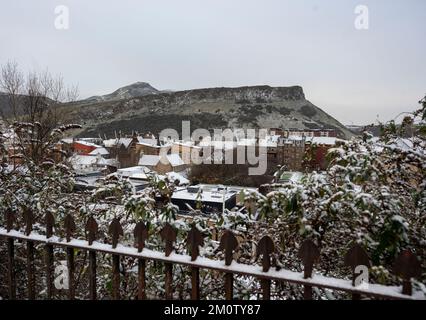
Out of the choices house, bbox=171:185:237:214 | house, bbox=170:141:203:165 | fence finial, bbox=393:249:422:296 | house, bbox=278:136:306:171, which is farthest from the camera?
house, bbox=170:141:203:165

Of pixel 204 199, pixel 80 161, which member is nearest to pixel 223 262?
pixel 204 199

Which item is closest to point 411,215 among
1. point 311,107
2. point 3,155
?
point 3,155

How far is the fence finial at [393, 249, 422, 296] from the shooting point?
1.38 meters

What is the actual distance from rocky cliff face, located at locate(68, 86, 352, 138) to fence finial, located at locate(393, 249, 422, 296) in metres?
100

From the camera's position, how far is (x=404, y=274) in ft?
4.62

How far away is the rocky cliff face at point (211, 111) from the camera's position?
108812 millimetres

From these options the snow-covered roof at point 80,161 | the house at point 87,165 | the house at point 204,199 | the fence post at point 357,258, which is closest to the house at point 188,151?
the snow-covered roof at point 80,161

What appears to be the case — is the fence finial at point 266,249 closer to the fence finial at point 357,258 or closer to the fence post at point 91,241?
the fence finial at point 357,258

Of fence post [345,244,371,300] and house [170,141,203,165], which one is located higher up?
fence post [345,244,371,300]

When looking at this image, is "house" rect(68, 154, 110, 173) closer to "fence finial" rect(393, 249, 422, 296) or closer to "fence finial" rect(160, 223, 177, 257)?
"fence finial" rect(160, 223, 177, 257)

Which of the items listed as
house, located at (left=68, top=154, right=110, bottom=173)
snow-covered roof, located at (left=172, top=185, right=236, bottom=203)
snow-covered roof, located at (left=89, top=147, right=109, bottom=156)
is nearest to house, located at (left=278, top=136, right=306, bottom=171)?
snow-covered roof, located at (left=172, top=185, right=236, bottom=203)

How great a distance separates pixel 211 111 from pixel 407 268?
418 ft
